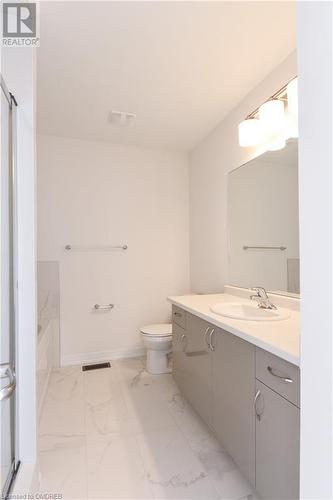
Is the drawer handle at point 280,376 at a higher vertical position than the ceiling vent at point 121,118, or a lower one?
lower

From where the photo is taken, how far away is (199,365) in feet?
5.63

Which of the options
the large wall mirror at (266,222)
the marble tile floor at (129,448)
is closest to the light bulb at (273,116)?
the large wall mirror at (266,222)

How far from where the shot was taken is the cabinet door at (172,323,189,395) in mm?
1959

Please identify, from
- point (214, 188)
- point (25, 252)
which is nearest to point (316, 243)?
point (25, 252)

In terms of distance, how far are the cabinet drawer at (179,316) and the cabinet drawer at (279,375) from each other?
0.85 metres

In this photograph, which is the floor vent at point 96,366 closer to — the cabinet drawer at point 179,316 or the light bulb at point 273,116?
the cabinet drawer at point 179,316

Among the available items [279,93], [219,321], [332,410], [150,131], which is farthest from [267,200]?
[332,410]

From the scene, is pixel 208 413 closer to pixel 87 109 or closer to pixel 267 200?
pixel 267 200

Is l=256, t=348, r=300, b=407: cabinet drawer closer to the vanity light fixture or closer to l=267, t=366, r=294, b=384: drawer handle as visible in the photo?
l=267, t=366, r=294, b=384: drawer handle

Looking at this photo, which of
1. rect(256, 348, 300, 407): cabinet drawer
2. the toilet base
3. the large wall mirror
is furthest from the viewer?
the toilet base

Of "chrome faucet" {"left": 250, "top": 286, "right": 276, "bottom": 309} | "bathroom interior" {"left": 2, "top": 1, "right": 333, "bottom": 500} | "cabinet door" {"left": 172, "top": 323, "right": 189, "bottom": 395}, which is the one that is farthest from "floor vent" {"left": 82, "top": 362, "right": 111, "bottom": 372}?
"chrome faucet" {"left": 250, "top": 286, "right": 276, "bottom": 309}

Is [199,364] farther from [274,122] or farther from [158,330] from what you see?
[274,122]

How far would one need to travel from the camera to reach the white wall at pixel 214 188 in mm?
2082

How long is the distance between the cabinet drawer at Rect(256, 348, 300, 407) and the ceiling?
1672 millimetres
